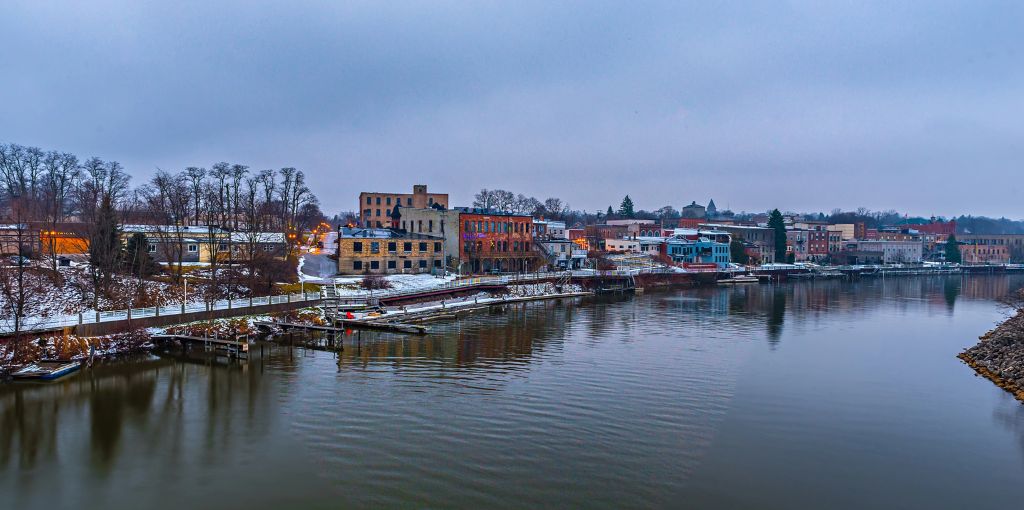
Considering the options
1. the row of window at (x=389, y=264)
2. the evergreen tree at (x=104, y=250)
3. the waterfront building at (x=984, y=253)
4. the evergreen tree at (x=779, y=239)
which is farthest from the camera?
the waterfront building at (x=984, y=253)

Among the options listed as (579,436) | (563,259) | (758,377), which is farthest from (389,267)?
(579,436)

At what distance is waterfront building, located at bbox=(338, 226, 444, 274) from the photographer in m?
64.1

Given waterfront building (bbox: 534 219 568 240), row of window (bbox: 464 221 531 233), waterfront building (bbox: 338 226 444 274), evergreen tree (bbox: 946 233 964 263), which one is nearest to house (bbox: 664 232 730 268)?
waterfront building (bbox: 534 219 568 240)

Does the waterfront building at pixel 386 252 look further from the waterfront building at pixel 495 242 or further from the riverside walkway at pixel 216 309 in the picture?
the riverside walkway at pixel 216 309

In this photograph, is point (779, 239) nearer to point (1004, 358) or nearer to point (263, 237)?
point (1004, 358)

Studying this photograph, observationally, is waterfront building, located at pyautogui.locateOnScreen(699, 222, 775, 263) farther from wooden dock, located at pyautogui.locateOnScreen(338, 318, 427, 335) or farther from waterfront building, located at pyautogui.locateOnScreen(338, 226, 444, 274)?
wooden dock, located at pyautogui.locateOnScreen(338, 318, 427, 335)

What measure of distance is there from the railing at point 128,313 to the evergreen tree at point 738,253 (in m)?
85.9

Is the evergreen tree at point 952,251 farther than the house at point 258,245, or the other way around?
the evergreen tree at point 952,251

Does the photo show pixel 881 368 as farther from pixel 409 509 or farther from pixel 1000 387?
pixel 409 509

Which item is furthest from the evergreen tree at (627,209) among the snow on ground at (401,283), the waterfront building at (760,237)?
the snow on ground at (401,283)

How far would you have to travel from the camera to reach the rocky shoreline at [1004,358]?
96.9ft

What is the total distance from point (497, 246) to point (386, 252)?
15.4 metres

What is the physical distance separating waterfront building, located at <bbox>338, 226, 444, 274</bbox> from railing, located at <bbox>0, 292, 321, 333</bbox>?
16.7 meters

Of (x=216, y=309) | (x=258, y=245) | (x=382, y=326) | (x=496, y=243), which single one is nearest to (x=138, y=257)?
(x=258, y=245)
